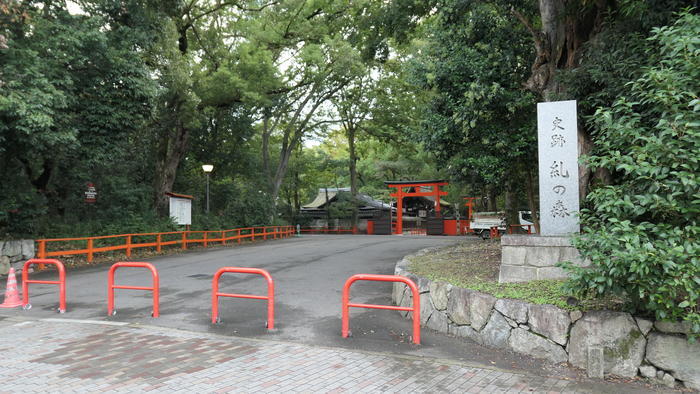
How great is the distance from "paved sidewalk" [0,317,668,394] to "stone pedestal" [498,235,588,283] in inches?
85.2

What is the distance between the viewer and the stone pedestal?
6.22 metres

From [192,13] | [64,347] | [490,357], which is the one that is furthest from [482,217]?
[64,347]

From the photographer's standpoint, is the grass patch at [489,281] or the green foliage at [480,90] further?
the green foliage at [480,90]

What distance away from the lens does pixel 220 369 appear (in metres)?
4.54

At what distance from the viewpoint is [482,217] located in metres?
24.2

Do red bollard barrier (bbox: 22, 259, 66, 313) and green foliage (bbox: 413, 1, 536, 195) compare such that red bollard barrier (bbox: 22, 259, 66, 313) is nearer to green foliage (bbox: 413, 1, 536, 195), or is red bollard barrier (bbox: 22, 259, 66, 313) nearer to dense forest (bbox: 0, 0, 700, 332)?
dense forest (bbox: 0, 0, 700, 332)

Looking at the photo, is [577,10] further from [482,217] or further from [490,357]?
[482,217]

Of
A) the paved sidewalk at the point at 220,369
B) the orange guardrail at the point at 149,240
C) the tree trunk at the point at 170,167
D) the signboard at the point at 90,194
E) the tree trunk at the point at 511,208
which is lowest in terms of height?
the paved sidewalk at the point at 220,369

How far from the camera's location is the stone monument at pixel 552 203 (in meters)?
6.33

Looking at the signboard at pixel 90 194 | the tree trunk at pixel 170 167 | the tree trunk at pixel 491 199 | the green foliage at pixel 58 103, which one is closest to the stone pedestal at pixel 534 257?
the tree trunk at pixel 491 199

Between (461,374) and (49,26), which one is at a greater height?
(49,26)

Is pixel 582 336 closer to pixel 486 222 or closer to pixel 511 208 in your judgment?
pixel 511 208

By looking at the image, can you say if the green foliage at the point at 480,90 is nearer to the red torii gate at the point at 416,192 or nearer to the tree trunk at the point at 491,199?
the tree trunk at the point at 491,199

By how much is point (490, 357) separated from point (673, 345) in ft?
5.72
